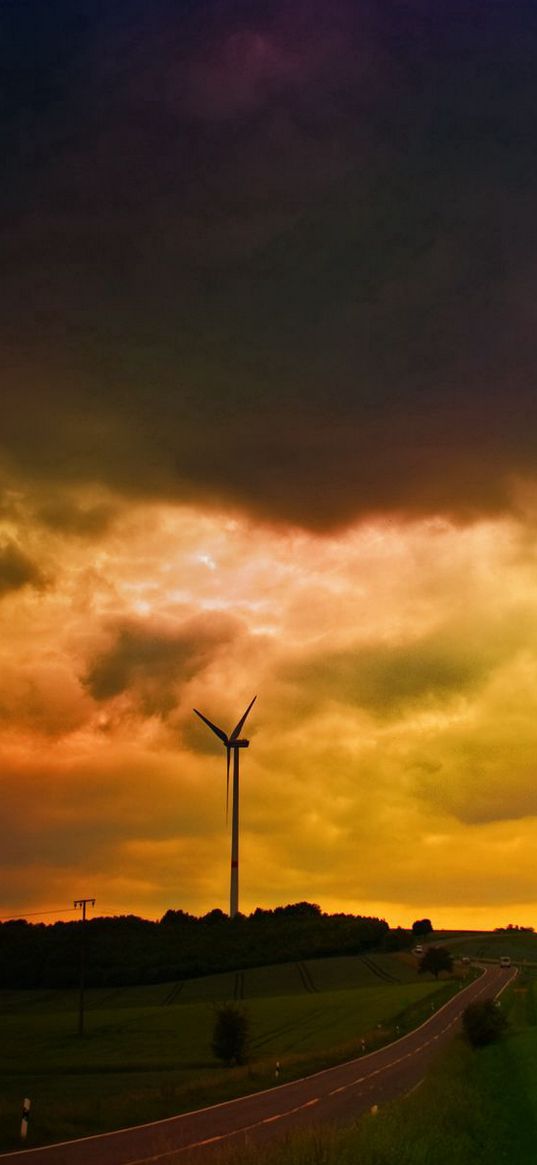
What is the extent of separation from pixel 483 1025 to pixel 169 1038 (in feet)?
149

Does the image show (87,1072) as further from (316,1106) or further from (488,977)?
(488,977)

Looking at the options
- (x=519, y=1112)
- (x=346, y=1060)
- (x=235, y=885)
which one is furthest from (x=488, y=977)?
(x=519, y=1112)

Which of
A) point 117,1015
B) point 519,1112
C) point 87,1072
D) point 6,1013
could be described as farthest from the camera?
point 6,1013

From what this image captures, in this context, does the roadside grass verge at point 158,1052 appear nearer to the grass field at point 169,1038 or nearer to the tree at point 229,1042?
the grass field at point 169,1038

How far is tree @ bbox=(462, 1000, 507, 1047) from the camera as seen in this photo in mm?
71750

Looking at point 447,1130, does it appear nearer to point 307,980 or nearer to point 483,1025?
point 483,1025

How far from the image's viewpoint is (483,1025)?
72.2 meters

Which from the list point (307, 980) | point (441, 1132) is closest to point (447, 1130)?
point (441, 1132)

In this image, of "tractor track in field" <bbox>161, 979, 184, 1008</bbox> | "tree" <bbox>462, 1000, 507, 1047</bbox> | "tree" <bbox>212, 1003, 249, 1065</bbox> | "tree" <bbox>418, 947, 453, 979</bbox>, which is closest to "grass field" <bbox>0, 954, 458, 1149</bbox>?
"tractor track in field" <bbox>161, 979, 184, 1008</bbox>

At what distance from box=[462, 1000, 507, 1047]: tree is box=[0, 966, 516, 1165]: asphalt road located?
329cm

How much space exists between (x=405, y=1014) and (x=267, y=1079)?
5766 cm

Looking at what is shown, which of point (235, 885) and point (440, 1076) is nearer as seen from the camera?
point (440, 1076)

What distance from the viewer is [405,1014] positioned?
116 m

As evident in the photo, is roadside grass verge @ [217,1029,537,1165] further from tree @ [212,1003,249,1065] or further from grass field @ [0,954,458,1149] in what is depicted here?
tree @ [212,1003,249,1065]
